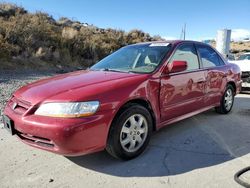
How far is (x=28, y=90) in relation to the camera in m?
3.96

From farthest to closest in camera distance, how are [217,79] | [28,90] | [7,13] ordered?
[7,13] < [217,79] < [28,90]

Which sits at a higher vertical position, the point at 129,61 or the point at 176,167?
the point at 129,61

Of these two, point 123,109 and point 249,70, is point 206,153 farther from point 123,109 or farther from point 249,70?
point 249,70

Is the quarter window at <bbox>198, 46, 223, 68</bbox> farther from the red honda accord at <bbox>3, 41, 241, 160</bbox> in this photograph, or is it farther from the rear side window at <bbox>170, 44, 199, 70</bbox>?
the rear side window at <bbox>170, 44, 199, 70</bbox>

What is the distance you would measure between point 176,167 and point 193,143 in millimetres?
942

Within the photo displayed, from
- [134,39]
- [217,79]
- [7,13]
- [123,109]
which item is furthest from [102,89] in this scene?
[134,39]

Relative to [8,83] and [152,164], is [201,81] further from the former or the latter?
[8,83]

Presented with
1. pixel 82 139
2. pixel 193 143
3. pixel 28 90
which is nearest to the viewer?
pixel 82 139

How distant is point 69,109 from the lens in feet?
11.0

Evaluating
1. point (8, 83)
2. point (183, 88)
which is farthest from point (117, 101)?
point (8, 83)

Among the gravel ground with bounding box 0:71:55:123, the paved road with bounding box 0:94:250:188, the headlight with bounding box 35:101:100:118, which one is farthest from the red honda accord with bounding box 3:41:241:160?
the gravel ground with bounding box 0:71:55:123

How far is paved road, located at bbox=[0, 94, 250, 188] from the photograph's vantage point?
11.0ft

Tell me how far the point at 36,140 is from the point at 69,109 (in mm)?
587

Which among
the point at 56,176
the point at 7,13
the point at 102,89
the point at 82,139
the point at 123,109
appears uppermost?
the point at 7,13
